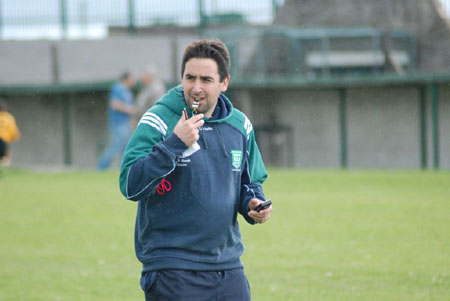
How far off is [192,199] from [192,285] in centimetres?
44

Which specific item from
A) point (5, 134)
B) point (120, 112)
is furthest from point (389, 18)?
point (5, 134)

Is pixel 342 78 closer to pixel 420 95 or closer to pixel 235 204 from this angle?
pixel 420 95

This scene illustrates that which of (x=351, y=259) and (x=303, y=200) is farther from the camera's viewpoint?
(x=303, y=200)

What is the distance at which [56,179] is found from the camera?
691 inches

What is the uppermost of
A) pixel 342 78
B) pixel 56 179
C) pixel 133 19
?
pixel 133 19

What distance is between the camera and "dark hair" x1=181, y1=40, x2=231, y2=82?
4336 mm

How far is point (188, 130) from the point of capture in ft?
13.2

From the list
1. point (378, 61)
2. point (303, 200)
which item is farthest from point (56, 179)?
point (378, 61)

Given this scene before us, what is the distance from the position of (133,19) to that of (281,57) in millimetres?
4674

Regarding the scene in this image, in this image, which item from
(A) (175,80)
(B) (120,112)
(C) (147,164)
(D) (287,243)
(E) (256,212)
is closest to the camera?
(C) (147,164)

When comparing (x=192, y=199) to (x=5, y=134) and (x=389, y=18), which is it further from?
(x=389, y=18)

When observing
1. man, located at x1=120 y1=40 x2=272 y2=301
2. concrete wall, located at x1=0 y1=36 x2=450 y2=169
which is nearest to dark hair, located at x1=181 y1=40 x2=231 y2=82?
man, located at x1=120 y1=40 x2=272 y2=301

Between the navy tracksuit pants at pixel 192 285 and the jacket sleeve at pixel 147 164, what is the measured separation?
44 centimetres

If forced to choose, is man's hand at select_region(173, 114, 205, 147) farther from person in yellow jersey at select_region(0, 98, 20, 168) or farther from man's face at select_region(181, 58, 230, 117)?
person in yellow jersey at select_region(0, 98, 20, 168)
